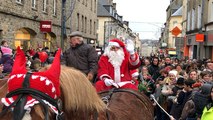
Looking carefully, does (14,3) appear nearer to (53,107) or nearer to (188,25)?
(53,107)

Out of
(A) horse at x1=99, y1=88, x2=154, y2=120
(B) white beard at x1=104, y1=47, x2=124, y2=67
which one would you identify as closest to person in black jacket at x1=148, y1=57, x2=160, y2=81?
(B) white beard at x1=104, y1=47, x2=124, y2=67

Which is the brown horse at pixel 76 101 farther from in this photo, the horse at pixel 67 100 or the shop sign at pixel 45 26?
the shop sign at pixel 45 26

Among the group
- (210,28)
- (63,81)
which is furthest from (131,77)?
(210,28)

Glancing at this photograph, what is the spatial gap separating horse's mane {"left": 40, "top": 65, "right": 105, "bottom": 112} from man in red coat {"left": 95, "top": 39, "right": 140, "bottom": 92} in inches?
107

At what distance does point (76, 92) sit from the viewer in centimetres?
264

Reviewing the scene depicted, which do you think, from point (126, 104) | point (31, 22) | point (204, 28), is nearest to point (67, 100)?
point (126, 104)

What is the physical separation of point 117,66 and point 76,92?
3.16 meters

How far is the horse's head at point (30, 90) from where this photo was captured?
87.6 inches

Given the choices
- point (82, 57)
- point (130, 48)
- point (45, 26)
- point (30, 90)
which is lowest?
point (30, 90)

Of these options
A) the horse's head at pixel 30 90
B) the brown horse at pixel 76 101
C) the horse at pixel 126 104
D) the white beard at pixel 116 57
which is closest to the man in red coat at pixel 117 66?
the white beard at pixel 116 57

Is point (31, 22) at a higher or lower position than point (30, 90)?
higher

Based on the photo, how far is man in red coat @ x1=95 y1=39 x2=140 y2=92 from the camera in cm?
561

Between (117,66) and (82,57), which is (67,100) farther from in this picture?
(82,57)

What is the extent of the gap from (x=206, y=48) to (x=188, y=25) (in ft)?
34.3
